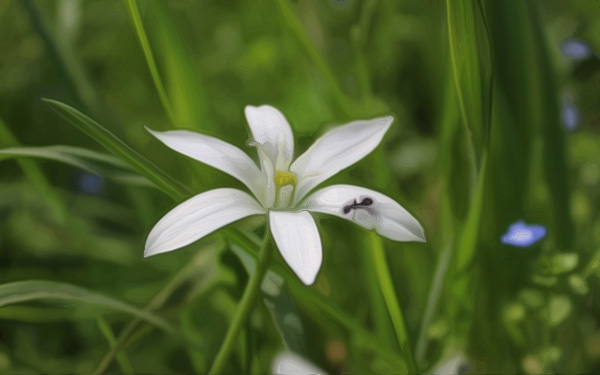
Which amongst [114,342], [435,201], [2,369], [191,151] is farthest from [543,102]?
[2,369]

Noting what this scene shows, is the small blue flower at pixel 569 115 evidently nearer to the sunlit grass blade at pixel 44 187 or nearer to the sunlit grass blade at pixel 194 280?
the sunlit grass blade at pixel 194 280

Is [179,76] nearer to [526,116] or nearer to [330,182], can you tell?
[330,182]

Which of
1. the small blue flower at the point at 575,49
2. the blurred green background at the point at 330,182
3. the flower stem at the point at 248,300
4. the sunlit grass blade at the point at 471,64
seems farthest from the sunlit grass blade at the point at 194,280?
the small blue flower at the point at 575,49

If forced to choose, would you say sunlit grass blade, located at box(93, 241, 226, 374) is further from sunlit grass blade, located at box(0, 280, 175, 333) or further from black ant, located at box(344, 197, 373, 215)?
black ant, located at box(344, 197, 373, 215)

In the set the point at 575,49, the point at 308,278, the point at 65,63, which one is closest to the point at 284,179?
the point at 308,278

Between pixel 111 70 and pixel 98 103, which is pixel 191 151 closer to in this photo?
pixel 98 103

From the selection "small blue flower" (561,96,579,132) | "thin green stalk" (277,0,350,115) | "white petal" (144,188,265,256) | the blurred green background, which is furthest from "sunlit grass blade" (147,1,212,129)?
"small blue flower" (561,96,579,132)
